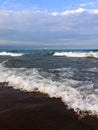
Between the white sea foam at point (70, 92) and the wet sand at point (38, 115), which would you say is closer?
the wet sand at point (38, 115)

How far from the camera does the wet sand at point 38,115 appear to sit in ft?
15.5

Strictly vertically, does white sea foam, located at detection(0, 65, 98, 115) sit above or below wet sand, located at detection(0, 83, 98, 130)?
above

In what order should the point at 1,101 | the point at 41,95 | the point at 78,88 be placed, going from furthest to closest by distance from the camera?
the point at 78,88
the point at 41,95
the point at 1,101

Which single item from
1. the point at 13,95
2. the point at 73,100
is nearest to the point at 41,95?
the point at 13,95

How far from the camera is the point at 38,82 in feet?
28.7

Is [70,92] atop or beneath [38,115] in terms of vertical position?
atop

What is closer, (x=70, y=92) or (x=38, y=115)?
(x=38, y=115)

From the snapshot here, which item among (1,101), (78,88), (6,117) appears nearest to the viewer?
(6,117)

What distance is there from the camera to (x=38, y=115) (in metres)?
5.38

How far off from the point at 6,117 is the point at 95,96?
2386 mm

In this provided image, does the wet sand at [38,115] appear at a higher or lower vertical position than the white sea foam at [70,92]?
lower

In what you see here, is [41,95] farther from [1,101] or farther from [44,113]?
[44,113]

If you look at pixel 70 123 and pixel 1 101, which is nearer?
pixel 70 123

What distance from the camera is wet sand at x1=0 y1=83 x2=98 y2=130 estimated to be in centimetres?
474
